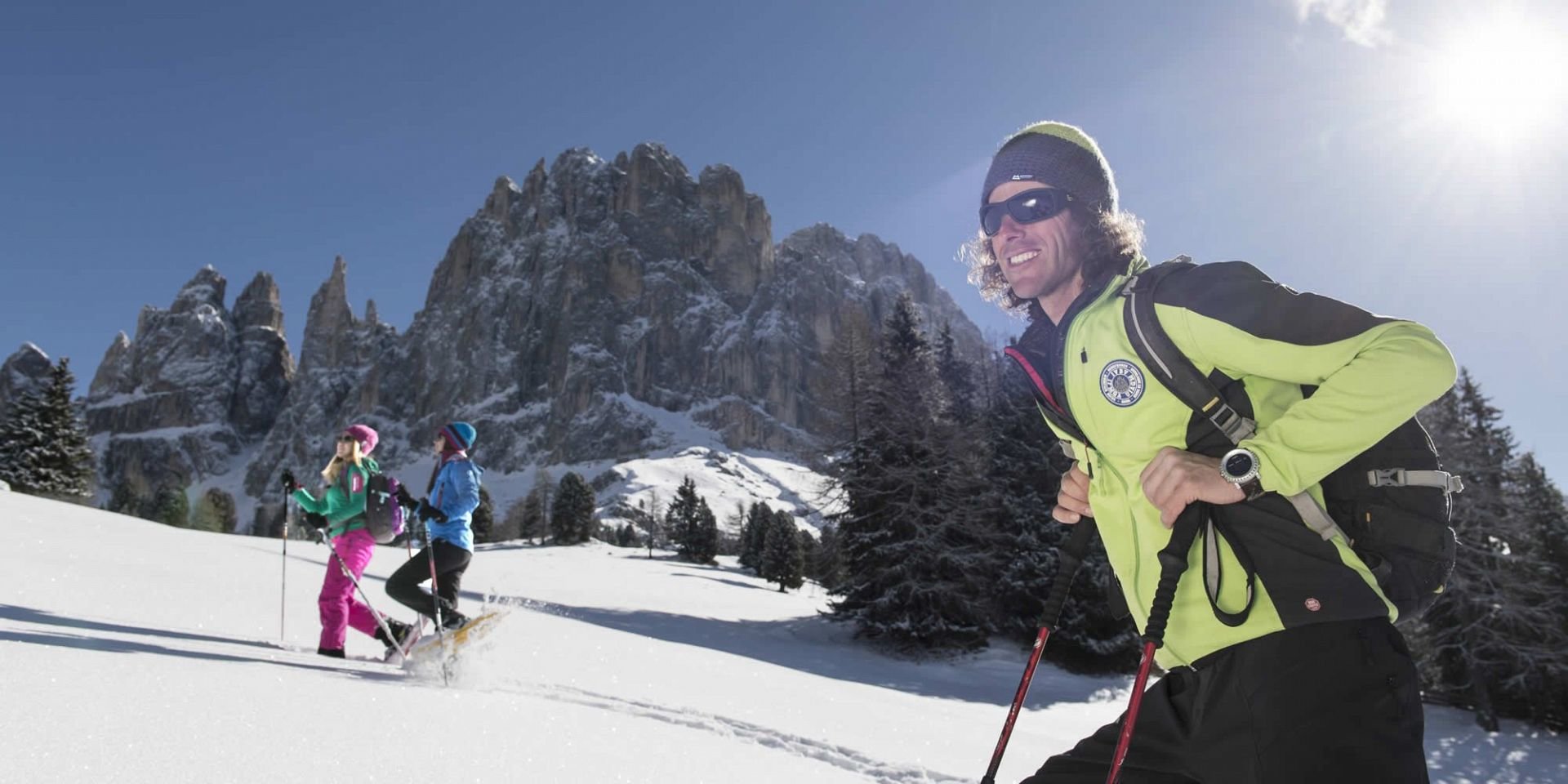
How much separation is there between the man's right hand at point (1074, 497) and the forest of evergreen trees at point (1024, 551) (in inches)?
531

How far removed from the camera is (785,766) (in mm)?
3695

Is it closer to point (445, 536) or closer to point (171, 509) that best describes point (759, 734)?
point (445, 536)

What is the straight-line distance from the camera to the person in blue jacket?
5.63 meters

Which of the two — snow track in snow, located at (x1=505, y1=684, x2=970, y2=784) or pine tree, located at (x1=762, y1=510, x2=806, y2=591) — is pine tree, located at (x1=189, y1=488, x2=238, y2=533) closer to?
pine tree, located at (x1=762, y1=510, x2=806, y2=591)

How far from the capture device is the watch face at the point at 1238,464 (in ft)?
4.59

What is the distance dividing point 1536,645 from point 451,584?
76.0 ft

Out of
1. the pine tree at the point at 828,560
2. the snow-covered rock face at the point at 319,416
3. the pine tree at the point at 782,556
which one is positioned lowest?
the pine tree at the point at 782,556

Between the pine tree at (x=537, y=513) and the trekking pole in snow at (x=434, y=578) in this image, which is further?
the pine tree at (x=537, y=513)

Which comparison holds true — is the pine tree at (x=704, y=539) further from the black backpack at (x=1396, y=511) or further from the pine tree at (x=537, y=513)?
the black backpack at (x=1396, y=511)

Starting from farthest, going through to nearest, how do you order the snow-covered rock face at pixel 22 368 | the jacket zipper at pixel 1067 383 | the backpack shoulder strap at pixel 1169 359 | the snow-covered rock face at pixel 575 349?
the snow-covered rock face at pixel 575 349 → the snow-covered rock face at pixel 22 368 → the jacket zipper at pixel 1067 383 → the backpack shoulder strap at pixel 1169 359

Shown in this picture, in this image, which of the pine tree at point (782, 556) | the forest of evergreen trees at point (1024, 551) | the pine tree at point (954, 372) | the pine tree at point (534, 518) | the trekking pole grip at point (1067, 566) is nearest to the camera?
the trekking pole grip at point (1067, 566)

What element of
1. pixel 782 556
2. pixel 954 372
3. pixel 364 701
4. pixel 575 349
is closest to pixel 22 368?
pixel 575 349

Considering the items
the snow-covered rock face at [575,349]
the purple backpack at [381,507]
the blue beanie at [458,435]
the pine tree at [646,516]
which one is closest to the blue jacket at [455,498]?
the blue beanie at [458,435]

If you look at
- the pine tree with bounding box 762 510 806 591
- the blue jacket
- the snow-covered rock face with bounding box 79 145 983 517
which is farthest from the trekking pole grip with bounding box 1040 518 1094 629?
the snow-covered rock face with bounding box 79 145 983 517
